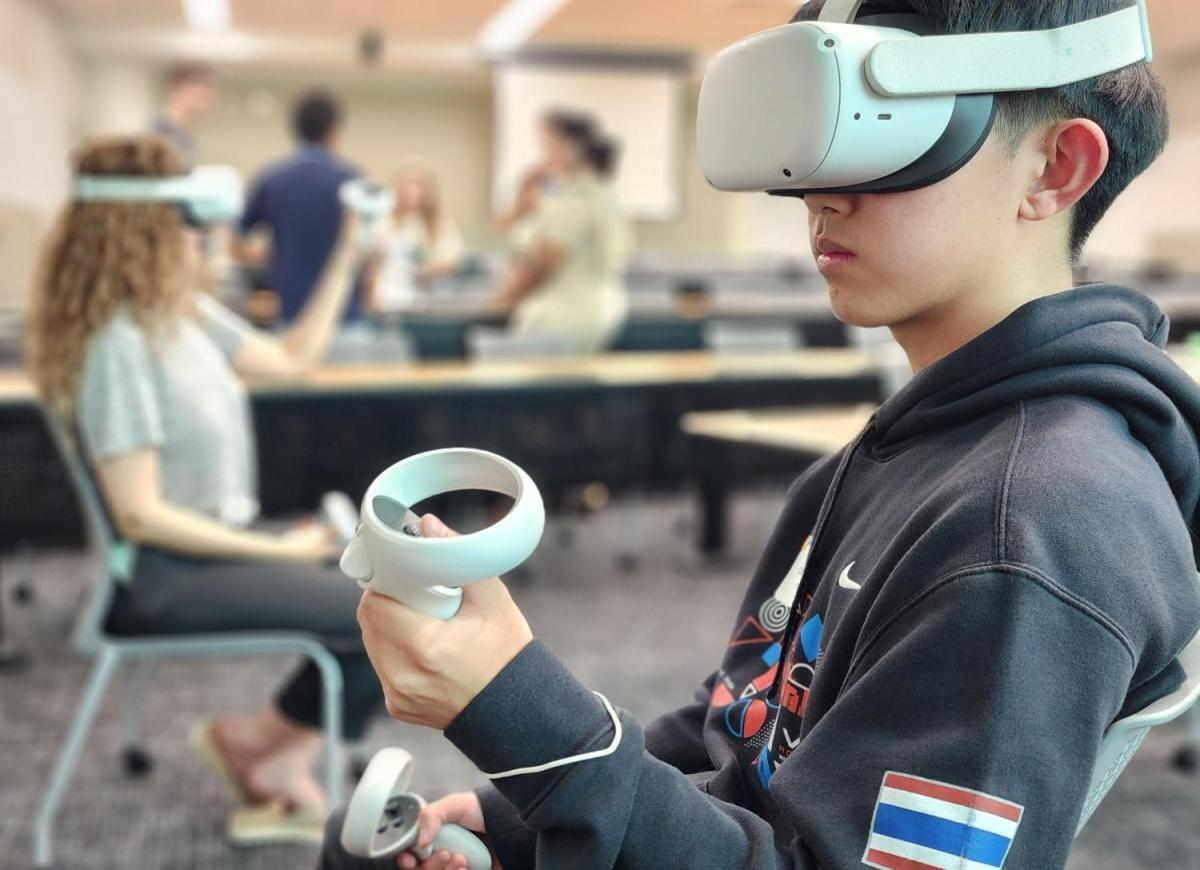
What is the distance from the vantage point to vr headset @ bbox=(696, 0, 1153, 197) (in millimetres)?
687

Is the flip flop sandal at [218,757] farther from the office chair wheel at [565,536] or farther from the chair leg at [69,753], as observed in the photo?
the office chair wheel at [565,536]

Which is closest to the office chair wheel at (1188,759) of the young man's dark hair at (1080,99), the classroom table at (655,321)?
the young man's dark hair at (1080,99)

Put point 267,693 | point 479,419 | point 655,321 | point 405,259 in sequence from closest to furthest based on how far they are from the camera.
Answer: point 267,693
point 479,419
point 655,321
point 405,259

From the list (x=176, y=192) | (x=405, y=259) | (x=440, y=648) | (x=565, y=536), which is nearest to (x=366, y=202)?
(x=176, y=192)

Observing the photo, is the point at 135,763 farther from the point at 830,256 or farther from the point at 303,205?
the point at 303,205

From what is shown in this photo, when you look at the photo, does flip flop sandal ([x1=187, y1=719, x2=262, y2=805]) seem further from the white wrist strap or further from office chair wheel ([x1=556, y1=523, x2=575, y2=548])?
office chair wheel ([x1=556, y1=523, x2=575, y2=548])

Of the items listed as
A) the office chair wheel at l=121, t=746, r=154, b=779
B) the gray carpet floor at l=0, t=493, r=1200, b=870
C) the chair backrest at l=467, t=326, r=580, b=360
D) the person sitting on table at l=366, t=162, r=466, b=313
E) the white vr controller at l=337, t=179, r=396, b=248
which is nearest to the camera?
the gray carpet floor at l=0, t=493, r=1200, b=870

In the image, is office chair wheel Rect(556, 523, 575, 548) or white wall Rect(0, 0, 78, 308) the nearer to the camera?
office chair wheel Rect(556, 523, 575, 548)

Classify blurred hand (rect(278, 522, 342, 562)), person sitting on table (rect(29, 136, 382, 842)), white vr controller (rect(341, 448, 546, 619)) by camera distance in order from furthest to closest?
blurred hand (rect(278, 522, 342, 562))
person sitting on table (rect(29, 136, 382, 842))
white vr controller (rect(341, 448, 546, 619))

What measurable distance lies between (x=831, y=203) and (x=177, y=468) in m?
1.52

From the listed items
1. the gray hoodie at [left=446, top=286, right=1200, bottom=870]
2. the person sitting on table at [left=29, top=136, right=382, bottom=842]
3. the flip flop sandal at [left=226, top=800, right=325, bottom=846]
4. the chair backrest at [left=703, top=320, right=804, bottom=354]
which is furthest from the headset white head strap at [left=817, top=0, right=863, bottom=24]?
the chair backrest at [left=703, top=320, right=804, bottom=354]

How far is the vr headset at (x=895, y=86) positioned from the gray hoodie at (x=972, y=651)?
134 millimetres

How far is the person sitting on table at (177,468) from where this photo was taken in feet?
6.00

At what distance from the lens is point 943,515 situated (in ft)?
2.15
